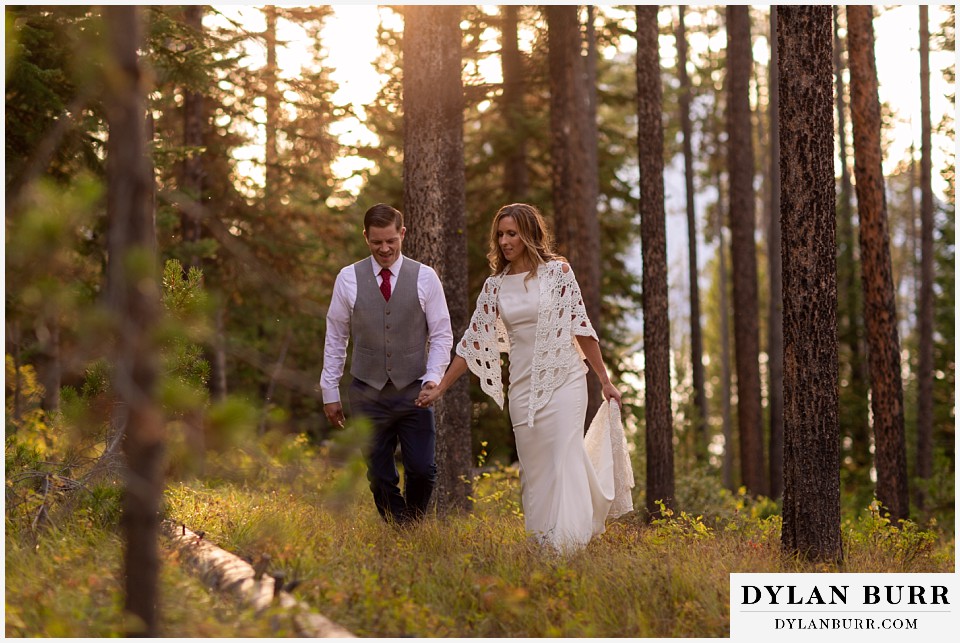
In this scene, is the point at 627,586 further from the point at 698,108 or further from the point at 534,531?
the point at 698,108

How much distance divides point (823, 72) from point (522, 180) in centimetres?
1290

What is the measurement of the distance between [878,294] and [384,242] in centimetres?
831

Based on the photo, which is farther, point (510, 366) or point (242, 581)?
point (510, 366)

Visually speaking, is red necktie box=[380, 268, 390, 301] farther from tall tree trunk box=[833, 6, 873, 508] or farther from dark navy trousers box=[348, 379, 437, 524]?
tall tree trunk box=[833, 6, 873, 508]

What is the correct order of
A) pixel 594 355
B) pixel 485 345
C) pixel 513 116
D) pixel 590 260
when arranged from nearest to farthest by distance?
pixel 594 355 < pixel 485 345 < pixel 590 260 < pixel 513 116

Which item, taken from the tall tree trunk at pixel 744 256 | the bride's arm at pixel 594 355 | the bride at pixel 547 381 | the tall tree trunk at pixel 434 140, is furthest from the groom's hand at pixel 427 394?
the tall tree trunk at pixel 744 256

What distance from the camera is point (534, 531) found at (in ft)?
22.5

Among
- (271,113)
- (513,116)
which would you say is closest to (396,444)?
(271,113)

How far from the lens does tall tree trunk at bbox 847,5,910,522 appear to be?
12.5 metres

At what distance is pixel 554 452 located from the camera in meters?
6.79

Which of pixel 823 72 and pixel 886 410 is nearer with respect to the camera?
pixel 823 72

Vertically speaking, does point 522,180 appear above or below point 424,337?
above

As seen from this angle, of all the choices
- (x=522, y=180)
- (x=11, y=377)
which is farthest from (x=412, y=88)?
(x=522, y=180)

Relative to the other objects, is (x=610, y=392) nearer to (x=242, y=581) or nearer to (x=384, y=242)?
(x=384, y=242)
